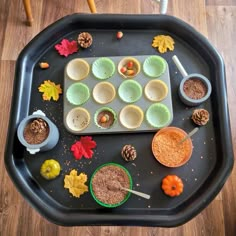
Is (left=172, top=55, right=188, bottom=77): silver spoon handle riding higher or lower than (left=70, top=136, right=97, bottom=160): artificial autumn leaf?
higher

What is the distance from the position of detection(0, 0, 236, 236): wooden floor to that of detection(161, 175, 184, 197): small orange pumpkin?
45cm

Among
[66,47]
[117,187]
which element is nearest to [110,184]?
[117,187]

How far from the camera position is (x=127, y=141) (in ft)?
3.12

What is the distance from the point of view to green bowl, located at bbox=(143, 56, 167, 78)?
39.2 inches

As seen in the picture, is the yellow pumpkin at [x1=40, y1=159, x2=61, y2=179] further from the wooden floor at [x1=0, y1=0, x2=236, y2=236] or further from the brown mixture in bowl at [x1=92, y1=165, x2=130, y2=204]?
the wooden floor at [x1=0, y1=0, x2=236, y2=236]

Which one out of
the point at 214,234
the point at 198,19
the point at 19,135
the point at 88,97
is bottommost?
the point at 214,234

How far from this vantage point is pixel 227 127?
930mm

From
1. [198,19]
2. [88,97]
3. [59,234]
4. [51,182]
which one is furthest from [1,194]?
[198,19]

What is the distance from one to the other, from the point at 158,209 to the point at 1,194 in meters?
0.76

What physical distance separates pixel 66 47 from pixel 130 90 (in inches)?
10.2

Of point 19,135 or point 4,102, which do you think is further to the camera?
point 4,102

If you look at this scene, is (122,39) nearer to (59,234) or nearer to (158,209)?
(158,209)

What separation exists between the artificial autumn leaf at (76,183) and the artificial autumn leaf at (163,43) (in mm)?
464

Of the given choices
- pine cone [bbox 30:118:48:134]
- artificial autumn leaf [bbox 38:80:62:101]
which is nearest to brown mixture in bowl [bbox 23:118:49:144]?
pine cone [bbox 30:118:48:134]
